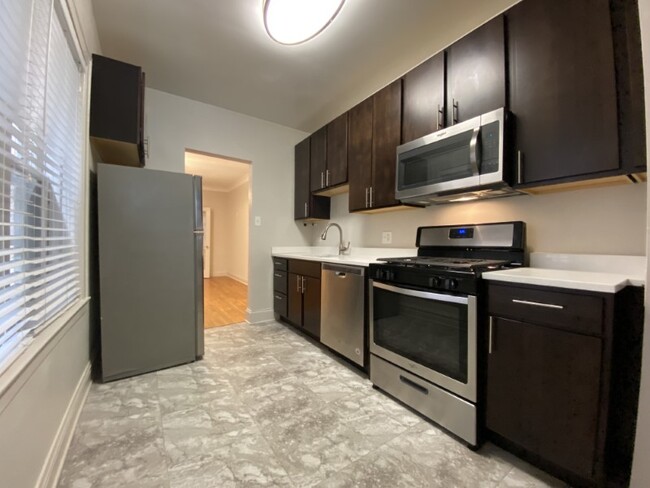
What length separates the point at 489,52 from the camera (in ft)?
5.03

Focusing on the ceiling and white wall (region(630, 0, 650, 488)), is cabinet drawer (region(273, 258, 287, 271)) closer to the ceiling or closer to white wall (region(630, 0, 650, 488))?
the ceiling

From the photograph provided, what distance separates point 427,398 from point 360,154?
1946 mm

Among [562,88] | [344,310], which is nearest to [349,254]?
[344,310]

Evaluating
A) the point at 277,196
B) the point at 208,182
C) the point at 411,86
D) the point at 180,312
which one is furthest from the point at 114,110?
the point at 208,182

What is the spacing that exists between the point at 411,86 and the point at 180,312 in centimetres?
251

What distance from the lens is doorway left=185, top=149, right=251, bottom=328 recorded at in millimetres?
4535

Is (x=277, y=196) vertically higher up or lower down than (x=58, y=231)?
higher up

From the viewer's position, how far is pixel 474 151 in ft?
4.90

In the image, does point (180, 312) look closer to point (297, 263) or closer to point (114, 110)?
point (297, 263)

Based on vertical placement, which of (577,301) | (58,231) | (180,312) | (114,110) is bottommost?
(180,312)

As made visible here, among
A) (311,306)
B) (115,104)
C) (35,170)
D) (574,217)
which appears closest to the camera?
(35,170)

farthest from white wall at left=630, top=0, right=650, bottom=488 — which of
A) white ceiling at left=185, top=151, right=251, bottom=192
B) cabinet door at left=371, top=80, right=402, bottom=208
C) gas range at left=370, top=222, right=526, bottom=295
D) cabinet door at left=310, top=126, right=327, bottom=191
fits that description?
white ceiling at left=185, top=151, right=251, bottom=192

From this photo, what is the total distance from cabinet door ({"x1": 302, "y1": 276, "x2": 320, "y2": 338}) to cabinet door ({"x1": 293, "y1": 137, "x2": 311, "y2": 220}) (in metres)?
1.05

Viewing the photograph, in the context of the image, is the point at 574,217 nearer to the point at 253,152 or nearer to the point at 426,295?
the point at 426,295
